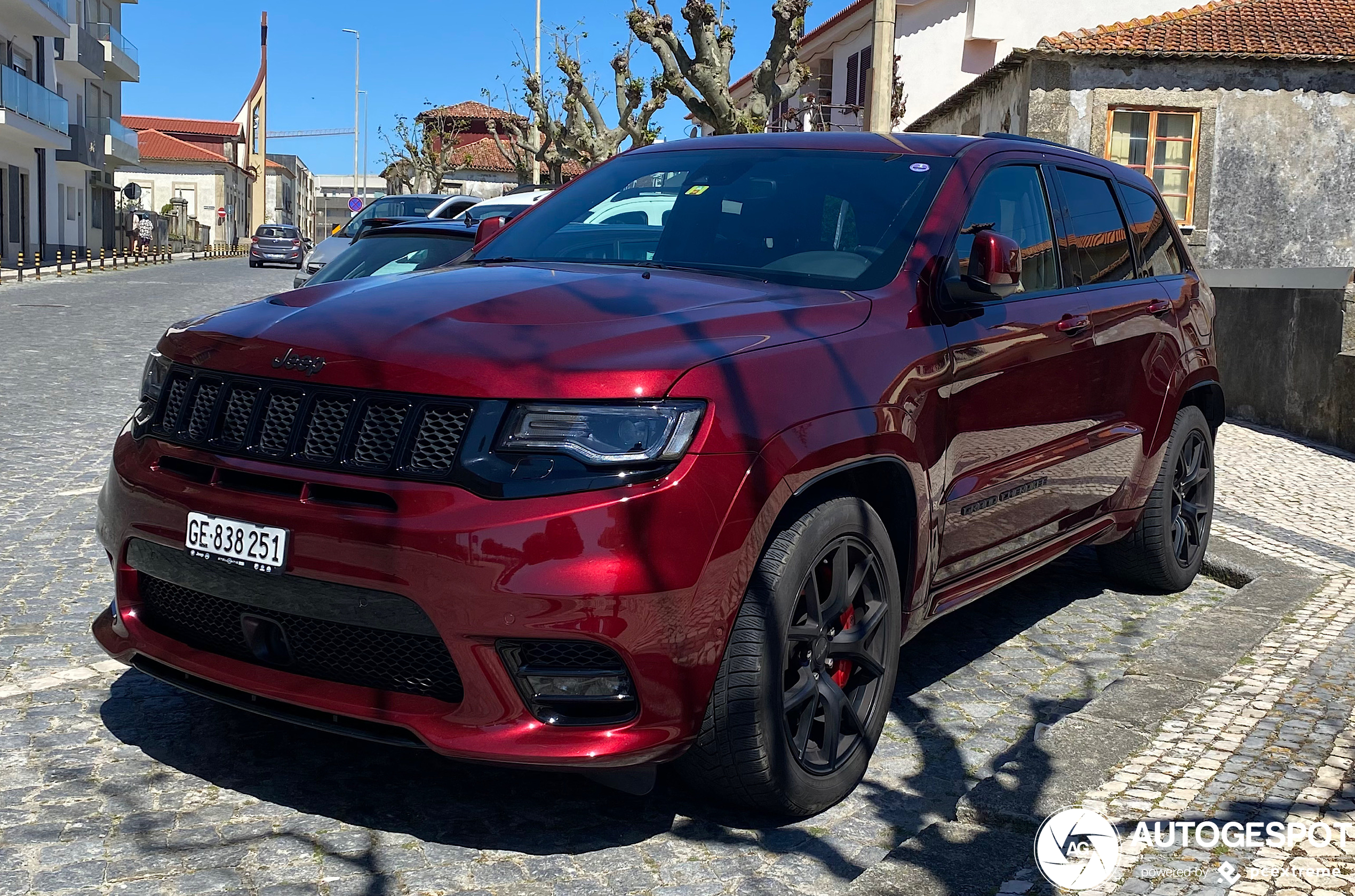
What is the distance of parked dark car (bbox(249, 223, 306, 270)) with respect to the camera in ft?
147

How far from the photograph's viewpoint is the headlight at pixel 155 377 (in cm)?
361

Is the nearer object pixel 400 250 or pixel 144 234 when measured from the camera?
pixel 400 250

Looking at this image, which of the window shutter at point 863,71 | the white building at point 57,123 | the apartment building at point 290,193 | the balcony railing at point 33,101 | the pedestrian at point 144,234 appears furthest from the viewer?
the apartment building at point 290,193

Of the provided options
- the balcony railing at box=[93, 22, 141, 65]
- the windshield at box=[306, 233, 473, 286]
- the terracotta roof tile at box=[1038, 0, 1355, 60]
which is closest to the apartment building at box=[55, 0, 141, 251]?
the balcony railing at box=[93, 22, 141, 65]

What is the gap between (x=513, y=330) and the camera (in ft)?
10.7

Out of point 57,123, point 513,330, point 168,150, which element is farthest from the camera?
point 168,150

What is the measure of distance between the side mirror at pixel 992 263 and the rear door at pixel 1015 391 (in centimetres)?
10

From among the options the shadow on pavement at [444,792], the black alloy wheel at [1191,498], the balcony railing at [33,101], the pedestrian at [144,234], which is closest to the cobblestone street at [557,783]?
the shadow on pavement at [444,792]

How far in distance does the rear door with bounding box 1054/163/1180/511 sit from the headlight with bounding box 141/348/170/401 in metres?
3.05

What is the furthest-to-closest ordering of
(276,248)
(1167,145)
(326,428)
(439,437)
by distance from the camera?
1. (276,248)
2. (1167,145)
3. (326,428)
4. (439,437)

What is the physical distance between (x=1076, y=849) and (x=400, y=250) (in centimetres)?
889

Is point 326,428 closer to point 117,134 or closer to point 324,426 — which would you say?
point 324,426

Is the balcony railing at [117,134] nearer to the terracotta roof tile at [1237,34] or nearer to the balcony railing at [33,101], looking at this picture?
the balcony railing at [33,101]

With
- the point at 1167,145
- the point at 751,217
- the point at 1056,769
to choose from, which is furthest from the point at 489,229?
the point at 1167,145
